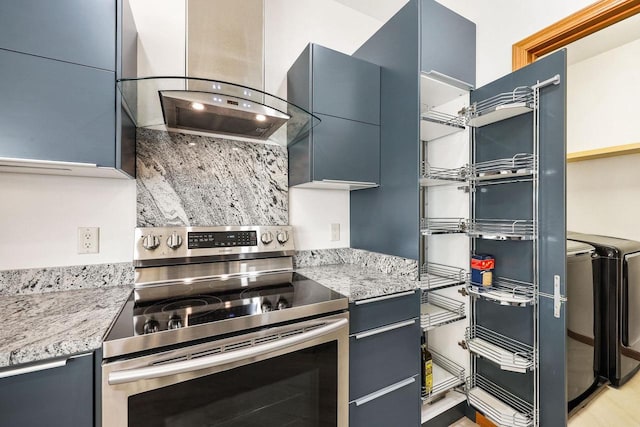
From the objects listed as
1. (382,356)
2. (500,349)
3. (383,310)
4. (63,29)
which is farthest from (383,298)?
(63,29)

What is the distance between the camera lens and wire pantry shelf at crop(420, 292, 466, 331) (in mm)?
1522

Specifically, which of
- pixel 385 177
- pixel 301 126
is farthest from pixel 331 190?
pixel 301 126

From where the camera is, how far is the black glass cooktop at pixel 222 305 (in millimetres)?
894

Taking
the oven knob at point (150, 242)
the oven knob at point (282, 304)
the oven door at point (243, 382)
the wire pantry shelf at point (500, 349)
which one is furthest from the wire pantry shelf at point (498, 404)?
the oven knob at point (150, 242)

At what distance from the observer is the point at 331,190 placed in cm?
198

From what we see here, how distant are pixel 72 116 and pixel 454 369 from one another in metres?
2.48

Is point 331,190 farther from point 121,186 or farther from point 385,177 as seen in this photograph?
point 121,186

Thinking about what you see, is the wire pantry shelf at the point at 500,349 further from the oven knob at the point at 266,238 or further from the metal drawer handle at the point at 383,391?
the oven knob at the point at 266,238

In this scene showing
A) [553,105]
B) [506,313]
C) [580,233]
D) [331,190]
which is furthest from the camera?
[580,233]

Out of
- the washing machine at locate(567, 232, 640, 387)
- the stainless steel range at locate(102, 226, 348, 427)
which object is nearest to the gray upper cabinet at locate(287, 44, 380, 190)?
the stainless steel range at locate(102, 226, 348, 427)

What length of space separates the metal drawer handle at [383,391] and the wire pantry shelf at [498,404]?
0.48 metres

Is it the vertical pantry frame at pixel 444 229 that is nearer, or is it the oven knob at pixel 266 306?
the oven knob at pixel 266 306

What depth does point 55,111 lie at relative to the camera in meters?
0.98

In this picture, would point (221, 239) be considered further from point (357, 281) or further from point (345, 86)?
point (345, 86)
